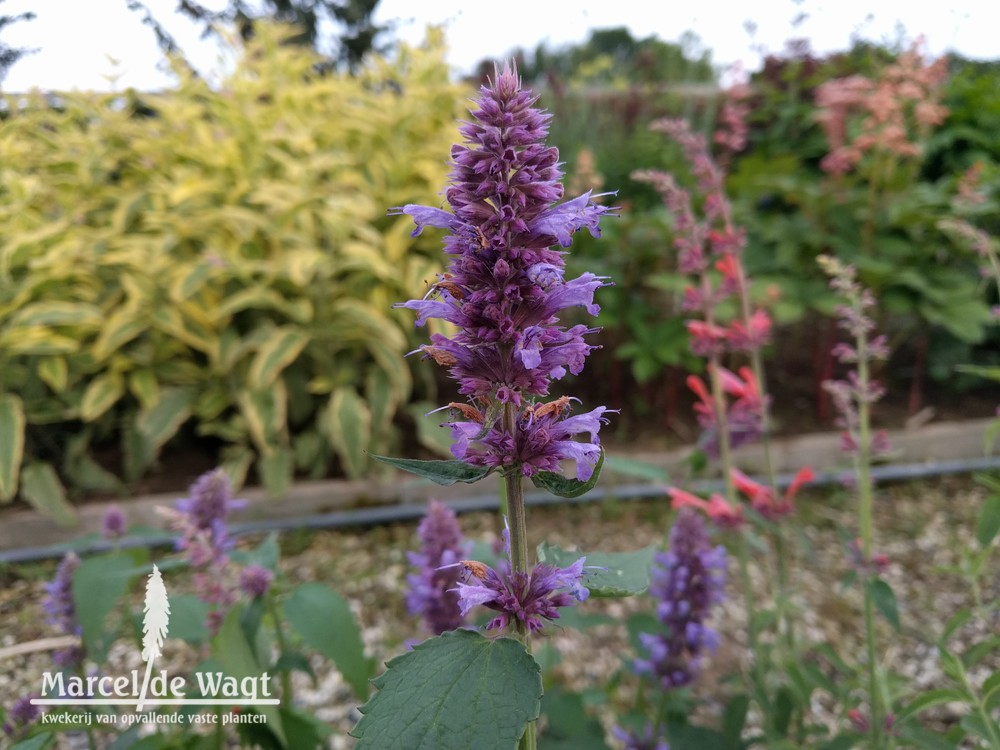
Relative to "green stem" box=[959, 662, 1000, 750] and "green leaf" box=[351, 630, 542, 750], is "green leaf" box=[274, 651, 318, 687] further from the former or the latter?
"green stem" box=[959, 662, 1000, 750]

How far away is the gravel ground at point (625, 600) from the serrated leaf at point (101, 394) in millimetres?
597

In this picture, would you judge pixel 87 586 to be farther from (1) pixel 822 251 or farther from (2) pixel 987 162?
(2) pixel 987 162

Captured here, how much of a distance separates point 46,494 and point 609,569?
2.48 meters

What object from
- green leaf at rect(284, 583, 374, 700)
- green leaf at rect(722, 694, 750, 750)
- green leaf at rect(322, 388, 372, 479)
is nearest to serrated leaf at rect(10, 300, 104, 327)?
green leaf at rect(322, 388, 372, 479)

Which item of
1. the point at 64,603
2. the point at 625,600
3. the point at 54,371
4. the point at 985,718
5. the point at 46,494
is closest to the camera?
the point at 985,718

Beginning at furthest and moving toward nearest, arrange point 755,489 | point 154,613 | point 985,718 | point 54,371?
point 54,371 < point 755,489 < point 985,718 < point 154,613

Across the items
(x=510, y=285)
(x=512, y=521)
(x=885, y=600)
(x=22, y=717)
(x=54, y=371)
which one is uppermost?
(x=54, y=371)

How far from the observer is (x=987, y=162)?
10.6 ft

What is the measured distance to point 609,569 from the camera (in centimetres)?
72

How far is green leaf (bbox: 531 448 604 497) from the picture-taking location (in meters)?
0.54

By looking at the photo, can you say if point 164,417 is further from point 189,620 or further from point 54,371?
point 189,620

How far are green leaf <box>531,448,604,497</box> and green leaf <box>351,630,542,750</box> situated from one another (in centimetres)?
14

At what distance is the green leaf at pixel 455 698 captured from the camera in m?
0.51

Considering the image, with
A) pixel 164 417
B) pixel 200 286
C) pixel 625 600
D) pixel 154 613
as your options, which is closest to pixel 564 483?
pixel 154 613
